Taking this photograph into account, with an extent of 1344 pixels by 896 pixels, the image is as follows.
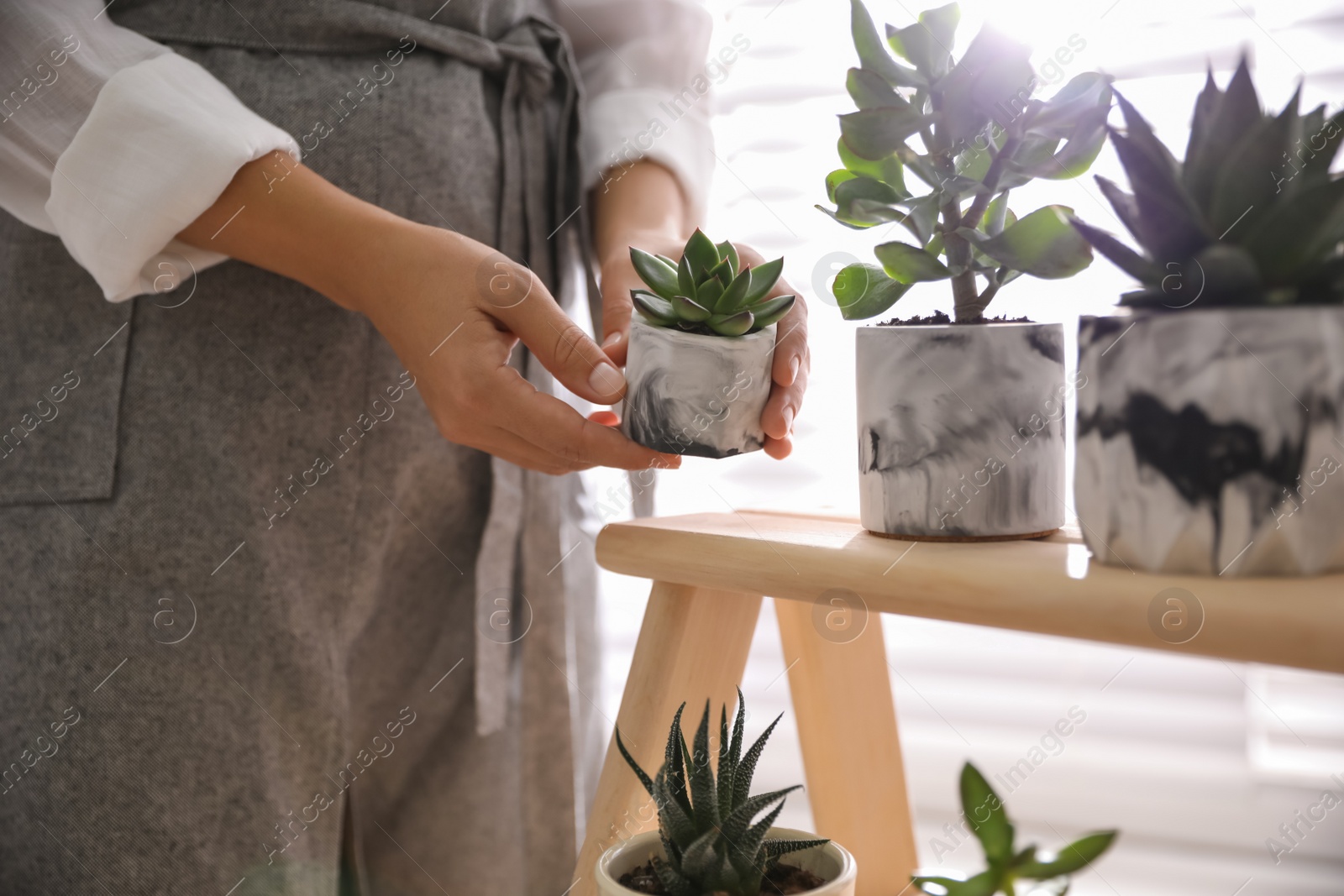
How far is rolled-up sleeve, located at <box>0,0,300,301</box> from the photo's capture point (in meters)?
0.63

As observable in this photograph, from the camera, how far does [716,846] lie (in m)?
0.44

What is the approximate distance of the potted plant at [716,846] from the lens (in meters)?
0.44

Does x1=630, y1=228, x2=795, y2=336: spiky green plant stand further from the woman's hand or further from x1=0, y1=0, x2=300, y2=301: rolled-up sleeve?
x1=0, y1=0, x2=300, y2=301: rolled-up sleeve

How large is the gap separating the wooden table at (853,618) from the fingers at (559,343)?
0.10 metres

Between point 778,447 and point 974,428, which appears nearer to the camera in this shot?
point 974,428

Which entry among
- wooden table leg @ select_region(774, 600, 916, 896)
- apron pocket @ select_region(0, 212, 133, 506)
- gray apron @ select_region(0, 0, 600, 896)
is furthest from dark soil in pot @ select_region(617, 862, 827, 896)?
apron pocket @ select_region(0, 212, 133, 506)

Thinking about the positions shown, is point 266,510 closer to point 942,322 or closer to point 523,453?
point 523,453

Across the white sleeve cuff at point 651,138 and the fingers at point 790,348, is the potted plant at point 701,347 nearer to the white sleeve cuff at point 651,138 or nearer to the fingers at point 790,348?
the fingers at point 790,348

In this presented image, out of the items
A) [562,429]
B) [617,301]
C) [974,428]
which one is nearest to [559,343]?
[562,429]

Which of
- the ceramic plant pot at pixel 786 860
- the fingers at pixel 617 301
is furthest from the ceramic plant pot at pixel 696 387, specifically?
the ceramic plant pot at pixel 786 860

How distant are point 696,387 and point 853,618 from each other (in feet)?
0.66

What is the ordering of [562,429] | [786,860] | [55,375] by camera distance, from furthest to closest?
1. [55,375]
2. [562,429]
3. [786,860]

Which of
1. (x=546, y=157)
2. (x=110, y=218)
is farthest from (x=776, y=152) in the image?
(x=110, y=218)

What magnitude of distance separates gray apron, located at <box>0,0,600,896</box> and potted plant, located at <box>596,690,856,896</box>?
1.36ft
